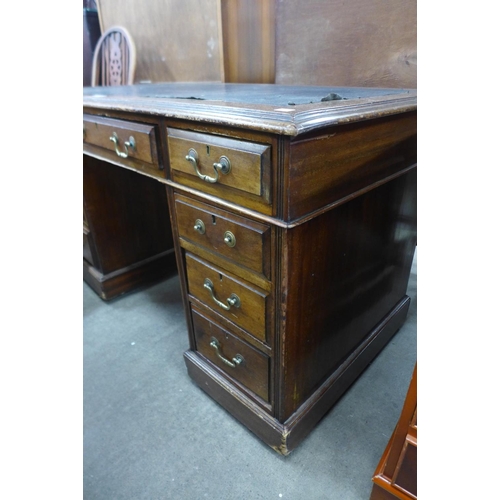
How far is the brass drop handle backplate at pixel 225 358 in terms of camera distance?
3.23 feet

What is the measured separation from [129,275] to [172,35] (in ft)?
4.06

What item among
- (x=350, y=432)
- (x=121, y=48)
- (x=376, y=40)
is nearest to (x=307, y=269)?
(x=350, y=432)

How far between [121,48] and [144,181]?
93 centimetres

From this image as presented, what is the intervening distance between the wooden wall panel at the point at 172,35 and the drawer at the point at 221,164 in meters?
1.02

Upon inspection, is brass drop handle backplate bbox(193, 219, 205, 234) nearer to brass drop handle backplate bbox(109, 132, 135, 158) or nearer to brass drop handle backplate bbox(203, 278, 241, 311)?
brass drop handle backplate bbox(203, 278, 241, 311)

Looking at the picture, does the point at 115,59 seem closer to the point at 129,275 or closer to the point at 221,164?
the point at 129,275

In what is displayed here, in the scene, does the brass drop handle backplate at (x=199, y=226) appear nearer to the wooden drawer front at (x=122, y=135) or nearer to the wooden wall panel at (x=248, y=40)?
the wooden drawer front at (x=122, y=135)

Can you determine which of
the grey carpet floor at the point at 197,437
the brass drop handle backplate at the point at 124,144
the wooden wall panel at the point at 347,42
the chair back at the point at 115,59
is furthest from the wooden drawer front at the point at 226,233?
the chair back at the point at 115,59

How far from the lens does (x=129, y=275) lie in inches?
68.5

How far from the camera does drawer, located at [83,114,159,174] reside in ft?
3.00
